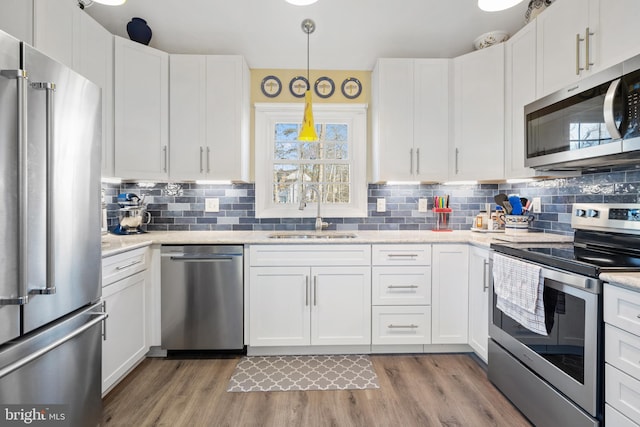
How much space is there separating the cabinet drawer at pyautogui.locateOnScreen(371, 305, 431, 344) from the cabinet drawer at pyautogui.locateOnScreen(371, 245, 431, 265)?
344 mm

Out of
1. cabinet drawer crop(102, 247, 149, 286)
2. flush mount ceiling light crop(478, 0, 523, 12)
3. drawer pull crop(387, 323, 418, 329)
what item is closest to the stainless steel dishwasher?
cabinet drawer crop(102, 247, 149, 286)

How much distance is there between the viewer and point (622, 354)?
120cm

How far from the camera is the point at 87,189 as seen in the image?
1379 mm

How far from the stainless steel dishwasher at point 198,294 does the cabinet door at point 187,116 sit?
0.71 m

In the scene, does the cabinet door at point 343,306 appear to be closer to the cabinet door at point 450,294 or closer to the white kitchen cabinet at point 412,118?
the cabinet door at point 450,294

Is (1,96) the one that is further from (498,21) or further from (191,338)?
(498,21)

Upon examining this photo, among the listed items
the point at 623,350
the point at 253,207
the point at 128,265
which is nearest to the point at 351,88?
the point at 253,207

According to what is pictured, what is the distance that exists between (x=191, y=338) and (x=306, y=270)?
0.99 m

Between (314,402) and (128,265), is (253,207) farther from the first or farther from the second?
(314,402)

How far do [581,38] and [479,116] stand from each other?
33.2 inches

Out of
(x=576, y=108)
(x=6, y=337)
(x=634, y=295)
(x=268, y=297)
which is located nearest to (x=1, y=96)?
(x=6, y=337)

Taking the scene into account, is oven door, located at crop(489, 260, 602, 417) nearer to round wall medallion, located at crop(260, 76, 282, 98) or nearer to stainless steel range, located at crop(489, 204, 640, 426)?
stainless steel range, located at crop(489, 204, 640, 426)


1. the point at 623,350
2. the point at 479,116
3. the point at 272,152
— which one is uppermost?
the point at 479,116

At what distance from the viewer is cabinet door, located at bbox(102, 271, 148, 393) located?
186 centimetres
